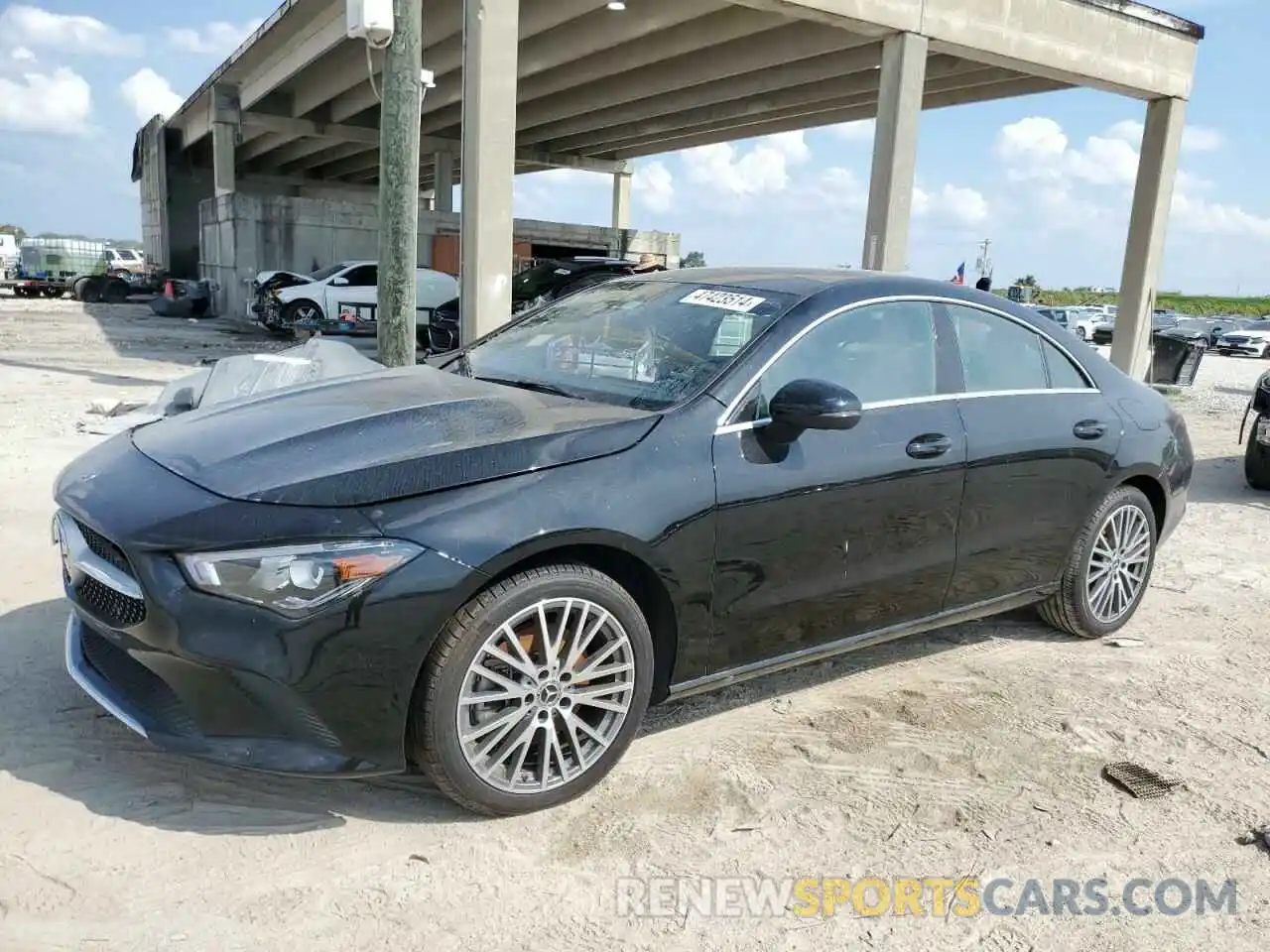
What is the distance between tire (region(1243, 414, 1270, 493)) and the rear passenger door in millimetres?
4740

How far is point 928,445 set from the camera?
3.72m

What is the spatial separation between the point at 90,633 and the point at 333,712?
988 millimetres

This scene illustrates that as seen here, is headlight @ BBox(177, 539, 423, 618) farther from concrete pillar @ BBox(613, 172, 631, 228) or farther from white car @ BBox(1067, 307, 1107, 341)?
concrete pillar @ BBox(613, 172, 631, 228)

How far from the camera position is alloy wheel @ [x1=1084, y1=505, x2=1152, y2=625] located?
4.56 metres

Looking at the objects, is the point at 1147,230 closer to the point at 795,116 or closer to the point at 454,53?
the point at 795,116

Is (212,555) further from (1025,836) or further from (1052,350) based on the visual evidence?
(1052,350)

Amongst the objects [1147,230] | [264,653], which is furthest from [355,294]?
[264,653]

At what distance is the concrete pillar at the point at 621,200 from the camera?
115 feet

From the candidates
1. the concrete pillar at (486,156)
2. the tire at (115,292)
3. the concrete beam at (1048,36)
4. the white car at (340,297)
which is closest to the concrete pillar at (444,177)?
the tire at (115,292)

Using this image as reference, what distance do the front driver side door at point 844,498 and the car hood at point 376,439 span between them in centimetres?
43

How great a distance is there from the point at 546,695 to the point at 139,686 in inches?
44.5

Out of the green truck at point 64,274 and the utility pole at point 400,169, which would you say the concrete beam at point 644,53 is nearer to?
the utility pole at point 400,169

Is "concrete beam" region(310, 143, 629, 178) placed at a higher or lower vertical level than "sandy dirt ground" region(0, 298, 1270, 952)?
higher

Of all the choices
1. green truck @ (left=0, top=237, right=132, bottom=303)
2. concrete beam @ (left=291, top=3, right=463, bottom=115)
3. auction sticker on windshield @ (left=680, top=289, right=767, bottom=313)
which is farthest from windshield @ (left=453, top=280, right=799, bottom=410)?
green truck @ (left=0, top=237, right=132, bottom=303)
